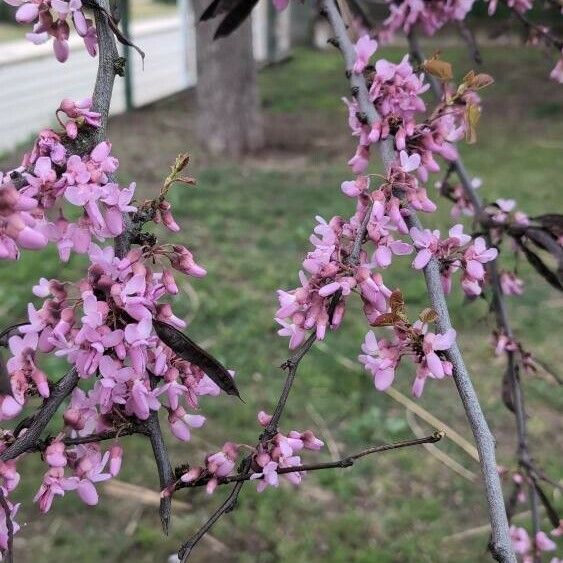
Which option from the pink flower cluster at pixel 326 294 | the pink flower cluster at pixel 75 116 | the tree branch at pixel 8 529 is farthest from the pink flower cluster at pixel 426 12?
the tree branch at pixel 8 529

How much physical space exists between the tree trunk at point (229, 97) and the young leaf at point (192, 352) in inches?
223

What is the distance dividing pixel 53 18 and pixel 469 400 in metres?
0.58

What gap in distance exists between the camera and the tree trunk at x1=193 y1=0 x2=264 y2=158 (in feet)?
20.4

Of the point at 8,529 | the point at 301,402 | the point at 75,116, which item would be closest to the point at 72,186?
the point at 75,116

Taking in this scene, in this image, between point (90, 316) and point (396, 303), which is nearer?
point (90, 316)

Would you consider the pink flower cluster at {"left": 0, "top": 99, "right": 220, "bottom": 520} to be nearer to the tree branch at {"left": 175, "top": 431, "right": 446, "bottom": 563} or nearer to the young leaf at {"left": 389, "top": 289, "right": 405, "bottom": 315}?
the tree branch at {"left": 175, "top": 431, "right": 446, "bottom": 563}

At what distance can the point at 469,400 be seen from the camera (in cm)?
83

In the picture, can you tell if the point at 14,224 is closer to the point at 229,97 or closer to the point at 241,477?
the point at 241,477

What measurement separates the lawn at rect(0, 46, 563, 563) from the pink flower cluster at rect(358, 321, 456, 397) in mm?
696

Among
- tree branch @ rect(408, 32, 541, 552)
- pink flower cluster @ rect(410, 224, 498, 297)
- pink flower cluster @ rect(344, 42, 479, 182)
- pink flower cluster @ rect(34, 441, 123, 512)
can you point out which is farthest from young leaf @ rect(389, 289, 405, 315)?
tree branch @ rect(408, 32, 541, 552)

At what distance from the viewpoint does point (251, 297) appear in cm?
404

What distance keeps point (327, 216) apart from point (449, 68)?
13.3 feet

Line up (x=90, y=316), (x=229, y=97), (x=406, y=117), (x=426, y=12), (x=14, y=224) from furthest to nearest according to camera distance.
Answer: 1. (x=229, y=97)
2. (x=426, y=12)
3. (x=406, y=117)
4. (x=90, y=316)
5. (x=14, y=224)

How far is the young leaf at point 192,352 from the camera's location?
73 cm
